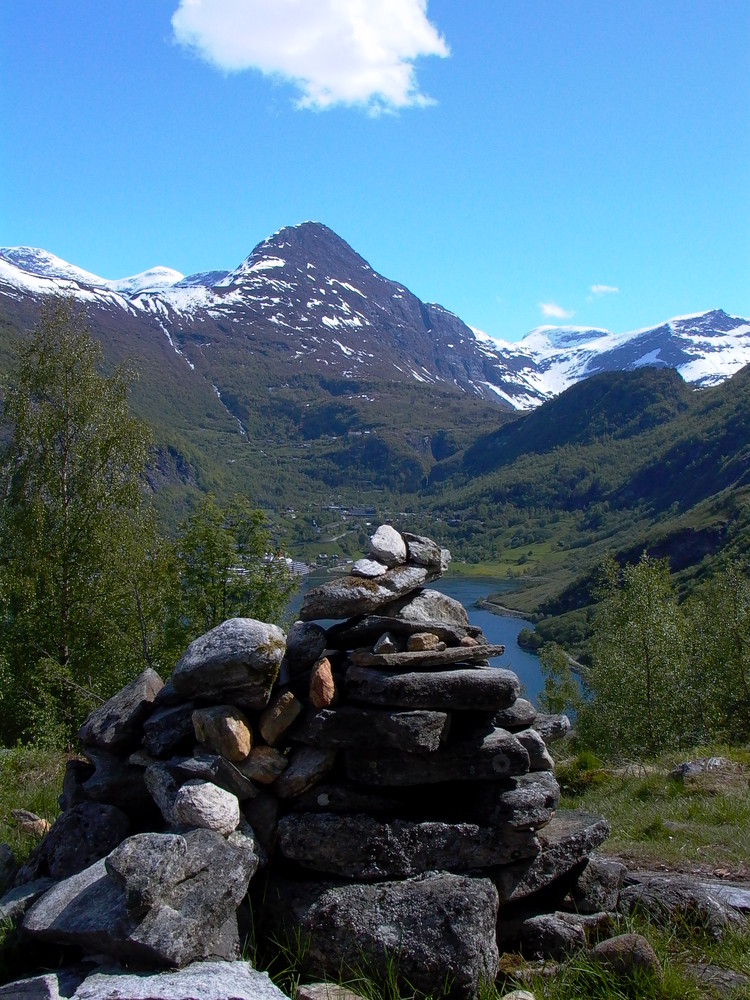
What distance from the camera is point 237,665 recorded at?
363 inches

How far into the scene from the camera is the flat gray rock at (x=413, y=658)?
9.12 m

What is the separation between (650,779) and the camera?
1521 centimetres

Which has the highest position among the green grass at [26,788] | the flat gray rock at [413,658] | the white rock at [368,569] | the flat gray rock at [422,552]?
the flat gray rock at [422,552]

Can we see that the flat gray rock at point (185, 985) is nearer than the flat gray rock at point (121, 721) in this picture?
Answer: Yes

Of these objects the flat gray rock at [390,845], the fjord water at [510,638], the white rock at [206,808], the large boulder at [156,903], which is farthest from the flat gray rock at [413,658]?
the fjord water at [510,638]

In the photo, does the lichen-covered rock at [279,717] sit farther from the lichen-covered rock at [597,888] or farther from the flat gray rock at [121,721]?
the lichen-covered rock at [597,888]

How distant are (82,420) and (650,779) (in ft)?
63.1

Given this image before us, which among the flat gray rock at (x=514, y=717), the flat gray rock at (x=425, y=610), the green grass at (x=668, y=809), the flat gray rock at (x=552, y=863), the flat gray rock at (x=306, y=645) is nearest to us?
the flat gray rock at (x=552, y=863)

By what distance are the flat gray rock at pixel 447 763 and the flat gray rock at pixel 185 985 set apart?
2.41 m

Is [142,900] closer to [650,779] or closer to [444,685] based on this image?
[444,685]

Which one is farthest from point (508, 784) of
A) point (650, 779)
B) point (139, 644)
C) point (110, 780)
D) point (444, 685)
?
point (139, 644)

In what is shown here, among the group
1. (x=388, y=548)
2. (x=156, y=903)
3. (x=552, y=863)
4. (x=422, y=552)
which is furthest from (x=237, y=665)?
(x=552, y=863)

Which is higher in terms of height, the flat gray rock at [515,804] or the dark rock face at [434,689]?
the dark rock face at [434,689]

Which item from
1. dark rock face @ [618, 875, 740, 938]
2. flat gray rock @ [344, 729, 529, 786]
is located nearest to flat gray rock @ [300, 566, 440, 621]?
flat gray rock @ [344, 729, 529, 786]
